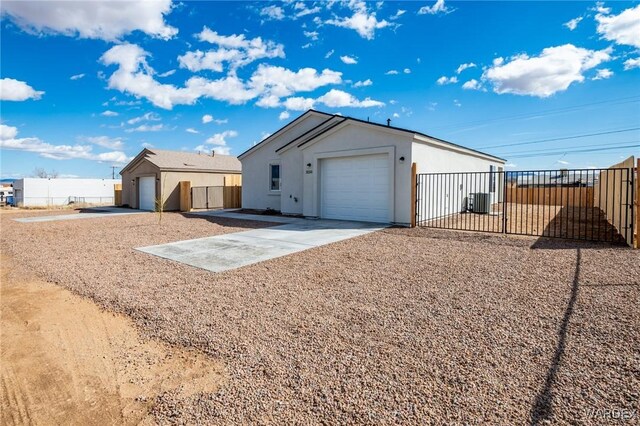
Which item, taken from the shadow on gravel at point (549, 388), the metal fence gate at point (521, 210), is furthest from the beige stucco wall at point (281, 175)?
the shadow on gravel at point (549, 388)

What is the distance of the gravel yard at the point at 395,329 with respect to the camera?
94.7 inches

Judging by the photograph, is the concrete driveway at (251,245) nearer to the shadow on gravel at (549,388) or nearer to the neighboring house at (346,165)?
the neighboring house at (346,165)

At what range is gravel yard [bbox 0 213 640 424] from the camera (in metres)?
2.41

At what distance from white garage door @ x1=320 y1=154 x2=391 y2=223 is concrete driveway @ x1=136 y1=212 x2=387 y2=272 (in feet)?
2.88

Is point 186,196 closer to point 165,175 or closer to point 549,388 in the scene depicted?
point 165,175

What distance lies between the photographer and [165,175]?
818 inches

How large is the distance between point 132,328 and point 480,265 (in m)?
5.69

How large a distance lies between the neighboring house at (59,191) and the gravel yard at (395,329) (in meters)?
45.5

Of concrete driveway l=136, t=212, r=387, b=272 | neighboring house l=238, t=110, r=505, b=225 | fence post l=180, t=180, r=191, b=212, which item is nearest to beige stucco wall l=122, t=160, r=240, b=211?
fence post l=180, t=180, r=191, b=212

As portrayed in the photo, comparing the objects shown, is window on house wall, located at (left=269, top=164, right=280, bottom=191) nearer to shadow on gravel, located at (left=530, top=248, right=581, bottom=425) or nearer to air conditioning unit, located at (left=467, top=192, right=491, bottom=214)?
air conditioning unit, located at (left=467, top=192, right=491, bottom=214)

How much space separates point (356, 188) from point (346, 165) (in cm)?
107

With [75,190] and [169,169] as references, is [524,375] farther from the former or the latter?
[75,190]

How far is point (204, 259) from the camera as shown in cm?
690

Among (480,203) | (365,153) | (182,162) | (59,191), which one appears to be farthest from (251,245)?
(59,191)
